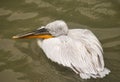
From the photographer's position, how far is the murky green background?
4391mm

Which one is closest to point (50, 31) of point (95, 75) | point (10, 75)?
point (10, 75)

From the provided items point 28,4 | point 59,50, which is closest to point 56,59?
point 59,50

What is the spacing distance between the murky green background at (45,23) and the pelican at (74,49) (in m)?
0.13

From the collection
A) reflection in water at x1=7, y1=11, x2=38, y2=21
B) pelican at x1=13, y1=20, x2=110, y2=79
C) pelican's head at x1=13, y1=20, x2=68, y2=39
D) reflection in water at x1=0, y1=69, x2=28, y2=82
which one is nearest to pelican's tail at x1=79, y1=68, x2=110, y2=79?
pelican at x1=13, y1=20, x2=110, y2=79

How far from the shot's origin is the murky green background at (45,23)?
439 centimetres

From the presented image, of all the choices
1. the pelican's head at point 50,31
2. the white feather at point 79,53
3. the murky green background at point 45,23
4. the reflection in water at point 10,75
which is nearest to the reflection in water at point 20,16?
the murky green background at point 45,23

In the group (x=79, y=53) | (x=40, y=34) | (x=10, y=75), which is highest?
(x=40, y=34)

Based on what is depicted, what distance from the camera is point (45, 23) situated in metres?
5.39

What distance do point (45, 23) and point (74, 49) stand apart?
1249 mm

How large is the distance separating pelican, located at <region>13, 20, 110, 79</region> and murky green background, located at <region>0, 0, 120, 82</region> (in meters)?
0.13

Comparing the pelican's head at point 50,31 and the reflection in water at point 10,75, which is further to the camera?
the pelican's head at point 50,31

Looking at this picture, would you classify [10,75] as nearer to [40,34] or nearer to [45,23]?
[40,34]

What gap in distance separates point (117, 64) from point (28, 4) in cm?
226

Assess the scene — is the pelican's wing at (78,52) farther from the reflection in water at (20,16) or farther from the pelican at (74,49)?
the reflection in water at (20,16)
